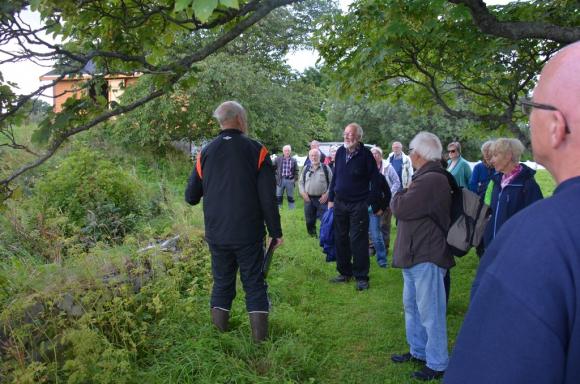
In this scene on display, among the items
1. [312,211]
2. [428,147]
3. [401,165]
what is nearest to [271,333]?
[428,147]

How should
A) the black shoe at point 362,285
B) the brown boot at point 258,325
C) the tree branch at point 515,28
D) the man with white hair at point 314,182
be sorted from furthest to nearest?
the man with white hair at point 314,182, the black shoe at point 362,285, the brown boot at point 258,325, the tree branch at point 515,28

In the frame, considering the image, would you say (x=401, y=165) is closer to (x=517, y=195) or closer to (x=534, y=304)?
(x=517, y=195)

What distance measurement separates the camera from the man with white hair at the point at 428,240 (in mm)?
3565

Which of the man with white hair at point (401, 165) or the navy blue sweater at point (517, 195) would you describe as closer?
the navy blue sweater at point (517, 195)

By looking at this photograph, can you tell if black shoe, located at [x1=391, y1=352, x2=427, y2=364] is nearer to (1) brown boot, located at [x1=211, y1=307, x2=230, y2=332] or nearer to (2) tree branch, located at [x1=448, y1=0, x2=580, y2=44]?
(1) brown boot, located at [x1=211, y1=307, x2=230, y2=332]

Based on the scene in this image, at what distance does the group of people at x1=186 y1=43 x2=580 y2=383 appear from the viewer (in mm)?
892

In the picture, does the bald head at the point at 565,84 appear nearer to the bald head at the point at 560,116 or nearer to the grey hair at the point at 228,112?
the bald head at the point at 560,116

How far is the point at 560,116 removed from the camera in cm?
101

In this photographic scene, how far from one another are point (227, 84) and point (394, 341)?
1381 cm

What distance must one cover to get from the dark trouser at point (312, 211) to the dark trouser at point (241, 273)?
4.69 meters

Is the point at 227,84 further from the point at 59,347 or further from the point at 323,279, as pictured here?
the point at 59,347

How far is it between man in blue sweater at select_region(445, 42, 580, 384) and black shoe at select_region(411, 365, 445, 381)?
2982 millimetres

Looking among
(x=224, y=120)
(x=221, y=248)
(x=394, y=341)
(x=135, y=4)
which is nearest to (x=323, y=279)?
(x=394, y=341)

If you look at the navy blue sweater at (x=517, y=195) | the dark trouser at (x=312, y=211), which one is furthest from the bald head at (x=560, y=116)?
the dark trouser at (x=312, y=211)
